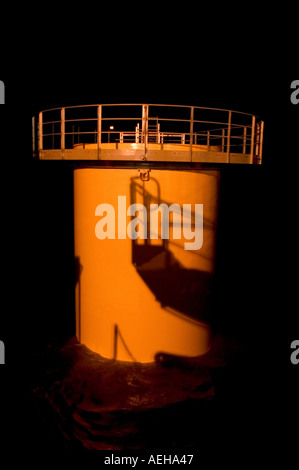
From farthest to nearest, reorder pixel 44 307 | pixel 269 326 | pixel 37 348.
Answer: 1. pixel 44 307
2. pixel 269 326
3. pixel 37 348

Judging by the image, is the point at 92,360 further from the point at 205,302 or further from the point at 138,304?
the point at 205,302

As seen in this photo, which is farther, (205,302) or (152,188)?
(205,302)

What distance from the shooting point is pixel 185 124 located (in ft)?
43.2

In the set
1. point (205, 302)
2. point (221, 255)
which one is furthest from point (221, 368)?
point (221, 255)

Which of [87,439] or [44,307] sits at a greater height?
[44,307]

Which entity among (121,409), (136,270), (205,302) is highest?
(136,270)

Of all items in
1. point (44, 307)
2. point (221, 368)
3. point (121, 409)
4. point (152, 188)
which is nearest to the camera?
point (121, 409)

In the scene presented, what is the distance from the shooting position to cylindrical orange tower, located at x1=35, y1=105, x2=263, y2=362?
7.18m

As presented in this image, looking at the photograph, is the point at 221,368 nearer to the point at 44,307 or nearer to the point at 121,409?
the point at 121,409

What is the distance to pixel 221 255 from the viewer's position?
1334cm

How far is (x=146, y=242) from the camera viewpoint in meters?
7.34

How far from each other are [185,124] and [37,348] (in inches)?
344

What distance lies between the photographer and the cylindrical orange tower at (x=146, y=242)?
7.18 m
